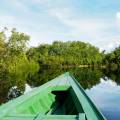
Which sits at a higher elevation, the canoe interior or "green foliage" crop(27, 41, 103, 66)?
"green foliage" crop(27, 41, 103, 66)

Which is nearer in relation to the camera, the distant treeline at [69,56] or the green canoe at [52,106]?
the green canoe at [52,106]

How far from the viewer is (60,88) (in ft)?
32.8

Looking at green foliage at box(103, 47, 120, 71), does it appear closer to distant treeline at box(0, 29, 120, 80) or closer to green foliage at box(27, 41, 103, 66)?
distant treeline at box(0, 29, 120, 80)

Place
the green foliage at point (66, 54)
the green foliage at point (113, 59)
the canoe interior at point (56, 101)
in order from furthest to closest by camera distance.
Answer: the green foliage at point (66, 54)
the green foliage at point (113, 59)
the canoe interior at point (56, 101)

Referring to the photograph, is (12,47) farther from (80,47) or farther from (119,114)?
(80,47)

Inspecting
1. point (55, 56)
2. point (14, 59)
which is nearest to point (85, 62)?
point (55, 56)

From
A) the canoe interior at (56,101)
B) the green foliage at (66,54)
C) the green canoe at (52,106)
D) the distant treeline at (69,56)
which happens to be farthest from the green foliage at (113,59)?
the green canoe at (52,106)

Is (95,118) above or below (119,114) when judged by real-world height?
above

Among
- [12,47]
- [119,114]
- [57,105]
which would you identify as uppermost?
[12,47]

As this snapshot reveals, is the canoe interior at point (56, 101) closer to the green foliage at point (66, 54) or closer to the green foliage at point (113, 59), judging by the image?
the green foliage at point (113, 59)

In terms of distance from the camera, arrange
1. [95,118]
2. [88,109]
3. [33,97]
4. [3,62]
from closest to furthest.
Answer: [95,118]
[88,109]
[33,97]
[3,62]

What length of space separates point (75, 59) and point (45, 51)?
30.9 feet

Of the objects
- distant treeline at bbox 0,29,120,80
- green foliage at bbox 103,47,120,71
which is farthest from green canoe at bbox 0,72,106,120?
green foliage at bbox 103,47,120,71

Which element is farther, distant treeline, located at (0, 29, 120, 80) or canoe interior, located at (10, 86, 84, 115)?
distant treeline, located at (0, 29, 120, 80)
